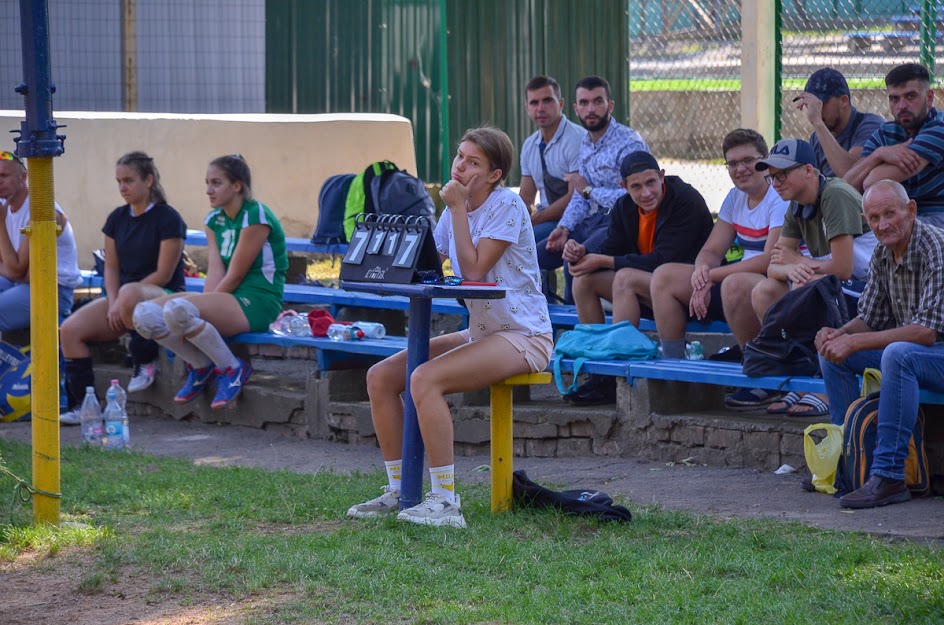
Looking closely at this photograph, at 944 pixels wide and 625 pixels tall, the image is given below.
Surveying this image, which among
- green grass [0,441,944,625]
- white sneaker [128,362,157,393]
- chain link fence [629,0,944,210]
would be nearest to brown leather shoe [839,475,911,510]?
green grass [0,441,944,625]

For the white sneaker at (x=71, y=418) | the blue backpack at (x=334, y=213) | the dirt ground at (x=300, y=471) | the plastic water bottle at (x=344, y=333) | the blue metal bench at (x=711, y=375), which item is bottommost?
the dirt ground at (x=300, y=471)

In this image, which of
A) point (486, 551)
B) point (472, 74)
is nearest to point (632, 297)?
point (486, 551)

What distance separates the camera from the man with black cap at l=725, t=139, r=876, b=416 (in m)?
6.14

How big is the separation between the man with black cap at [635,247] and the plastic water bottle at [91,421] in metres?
2.62

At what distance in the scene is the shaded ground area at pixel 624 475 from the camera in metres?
5.08

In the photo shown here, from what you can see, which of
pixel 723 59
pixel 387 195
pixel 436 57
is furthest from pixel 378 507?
pixel 436 57

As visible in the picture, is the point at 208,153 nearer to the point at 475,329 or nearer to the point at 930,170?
the point at 930,170

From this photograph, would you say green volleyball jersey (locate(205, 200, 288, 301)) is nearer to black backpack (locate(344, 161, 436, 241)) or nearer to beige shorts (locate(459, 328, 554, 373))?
black backpack (locate(344, 161, 436, 241))

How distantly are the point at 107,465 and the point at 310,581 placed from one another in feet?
8.82

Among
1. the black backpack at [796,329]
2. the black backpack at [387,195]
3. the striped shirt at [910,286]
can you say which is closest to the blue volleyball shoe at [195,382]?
the black backpack at [387,195]

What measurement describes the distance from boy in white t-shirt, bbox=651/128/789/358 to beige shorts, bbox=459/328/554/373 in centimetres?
177

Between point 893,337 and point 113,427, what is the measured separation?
4.15m

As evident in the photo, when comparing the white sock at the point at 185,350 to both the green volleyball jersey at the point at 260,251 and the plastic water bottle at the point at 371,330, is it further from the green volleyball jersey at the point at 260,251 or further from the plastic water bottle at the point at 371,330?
the plastic water bottle at the point at 371,330

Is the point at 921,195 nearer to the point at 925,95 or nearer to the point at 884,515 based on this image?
the point at 925,95
